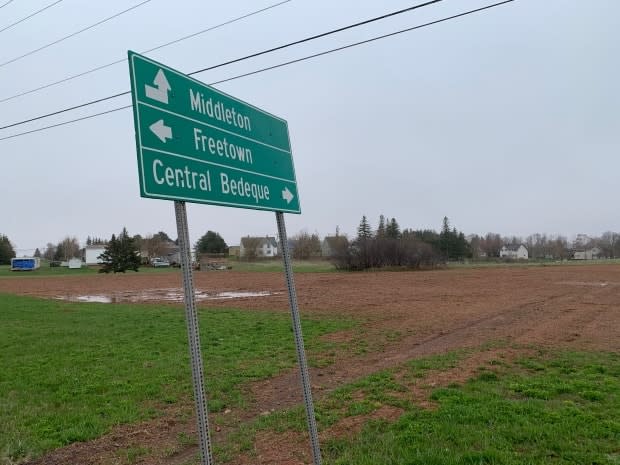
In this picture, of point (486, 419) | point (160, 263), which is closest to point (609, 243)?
point (160, 263)

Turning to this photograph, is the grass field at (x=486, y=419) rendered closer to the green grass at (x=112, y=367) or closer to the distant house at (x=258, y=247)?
the green grass at (x=112, y=367)

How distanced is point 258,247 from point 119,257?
52.6 metres

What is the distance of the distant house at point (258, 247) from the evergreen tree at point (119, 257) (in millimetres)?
29430

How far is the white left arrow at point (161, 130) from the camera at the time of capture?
2.58 metres

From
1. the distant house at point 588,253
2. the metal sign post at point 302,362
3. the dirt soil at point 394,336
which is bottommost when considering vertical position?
the distant house at point 588,253

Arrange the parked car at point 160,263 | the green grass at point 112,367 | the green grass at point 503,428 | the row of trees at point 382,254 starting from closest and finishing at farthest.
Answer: the green grass at point 503,428, the green grass at point 112,367, the row of trees at point 382,254, the parked car at point 160,263

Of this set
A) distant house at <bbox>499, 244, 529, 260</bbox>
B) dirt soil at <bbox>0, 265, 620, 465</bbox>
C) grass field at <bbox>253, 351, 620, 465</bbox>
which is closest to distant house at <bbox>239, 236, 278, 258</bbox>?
distant house at <bbox>499, 244, 529, 260</bbox>

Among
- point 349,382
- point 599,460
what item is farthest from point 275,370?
point 599,460

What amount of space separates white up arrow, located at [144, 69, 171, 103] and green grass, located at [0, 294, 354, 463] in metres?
3.62

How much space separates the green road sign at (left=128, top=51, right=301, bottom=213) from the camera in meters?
2.53

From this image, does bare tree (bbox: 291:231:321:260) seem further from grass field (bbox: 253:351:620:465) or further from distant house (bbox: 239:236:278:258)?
grass field (bbox: 253:351:620:465)

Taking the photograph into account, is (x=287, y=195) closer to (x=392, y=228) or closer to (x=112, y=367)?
(x=112, y=367)

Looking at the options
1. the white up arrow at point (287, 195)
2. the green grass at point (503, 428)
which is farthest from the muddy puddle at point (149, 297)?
the white up arrow at point (287, 195)

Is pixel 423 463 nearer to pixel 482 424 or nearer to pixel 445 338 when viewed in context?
pixel 482 424
